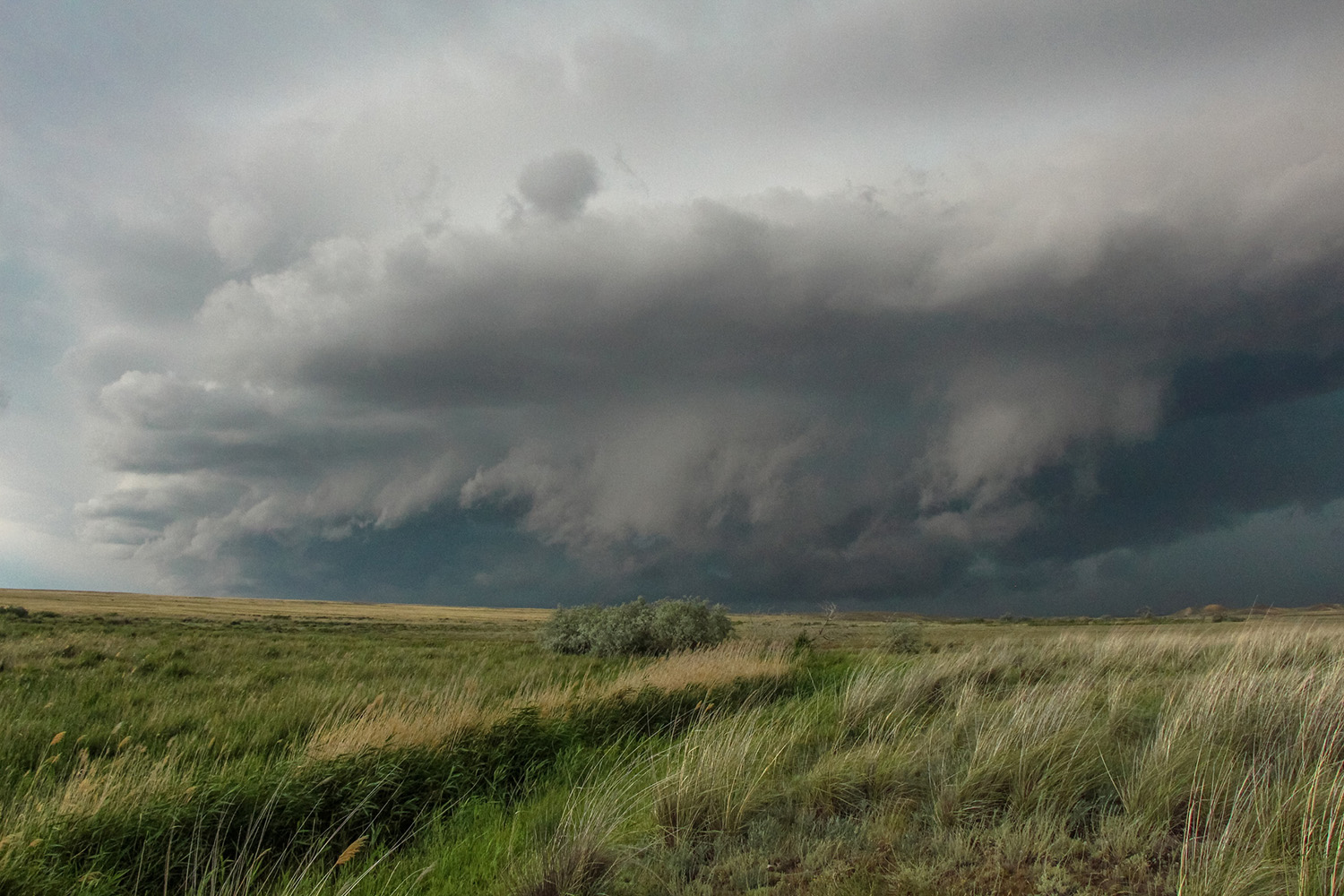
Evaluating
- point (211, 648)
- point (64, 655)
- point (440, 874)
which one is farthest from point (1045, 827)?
point (211, 648)

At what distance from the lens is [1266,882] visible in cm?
470

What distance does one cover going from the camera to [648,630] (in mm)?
34031

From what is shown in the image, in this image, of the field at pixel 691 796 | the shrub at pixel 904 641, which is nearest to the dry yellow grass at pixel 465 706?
the field at pixel 691 796

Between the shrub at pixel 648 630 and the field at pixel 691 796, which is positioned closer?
the field at pixel 691 796

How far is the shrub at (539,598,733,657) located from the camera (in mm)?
32375

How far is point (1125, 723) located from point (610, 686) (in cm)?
869

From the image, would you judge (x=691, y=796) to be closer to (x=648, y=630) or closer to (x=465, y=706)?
(x=465, y=706)

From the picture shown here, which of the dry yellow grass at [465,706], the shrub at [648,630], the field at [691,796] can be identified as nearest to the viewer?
the field at [691,796]

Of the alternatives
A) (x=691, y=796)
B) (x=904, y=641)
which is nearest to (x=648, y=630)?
(x=904, y=641)

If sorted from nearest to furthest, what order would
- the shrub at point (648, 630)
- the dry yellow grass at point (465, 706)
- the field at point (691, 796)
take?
the field at point (691, 796), the dry yellow grass at point (465, 706), the shrub at point (648, 630)

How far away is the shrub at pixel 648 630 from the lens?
106 feet

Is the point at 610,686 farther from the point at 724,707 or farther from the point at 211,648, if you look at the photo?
the point at 211,648

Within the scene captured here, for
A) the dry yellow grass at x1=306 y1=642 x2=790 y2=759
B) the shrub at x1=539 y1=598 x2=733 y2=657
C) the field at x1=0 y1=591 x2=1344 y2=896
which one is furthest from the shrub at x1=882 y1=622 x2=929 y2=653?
the field at x1=0 y1=591 x2=1344 y2=896

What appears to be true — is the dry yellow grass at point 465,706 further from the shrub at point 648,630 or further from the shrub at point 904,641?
the shrub at point 904,641
